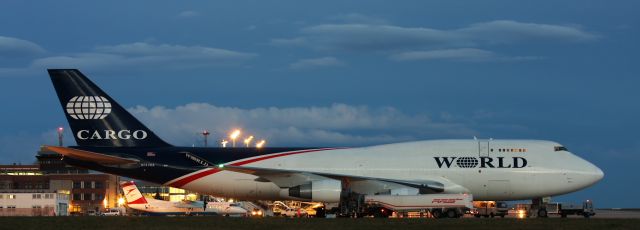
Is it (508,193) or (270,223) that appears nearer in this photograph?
(270,223)

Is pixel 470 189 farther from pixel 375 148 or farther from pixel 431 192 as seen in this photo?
pixel 375 148

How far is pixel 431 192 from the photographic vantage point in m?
55.7

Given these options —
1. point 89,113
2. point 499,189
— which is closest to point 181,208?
point 89,113

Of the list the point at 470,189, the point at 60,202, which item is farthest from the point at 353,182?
the point at 60,202

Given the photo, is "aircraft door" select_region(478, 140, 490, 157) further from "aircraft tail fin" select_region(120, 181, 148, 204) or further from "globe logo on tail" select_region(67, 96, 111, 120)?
"aircraft tail fin" select_region(120, 181, 148, 204)

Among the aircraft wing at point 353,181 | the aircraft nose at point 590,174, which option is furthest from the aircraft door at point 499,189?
the aircraft nose at point 590,174

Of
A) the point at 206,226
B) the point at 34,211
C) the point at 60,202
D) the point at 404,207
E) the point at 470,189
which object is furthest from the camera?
the point at 60,202

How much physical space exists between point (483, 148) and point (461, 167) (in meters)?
1.81

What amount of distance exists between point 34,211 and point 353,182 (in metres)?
40.4

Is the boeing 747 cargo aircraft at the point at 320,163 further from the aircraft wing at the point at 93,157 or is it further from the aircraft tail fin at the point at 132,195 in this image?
the aircraft tail fin at the point at 132,195

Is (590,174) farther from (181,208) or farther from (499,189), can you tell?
(181,208)

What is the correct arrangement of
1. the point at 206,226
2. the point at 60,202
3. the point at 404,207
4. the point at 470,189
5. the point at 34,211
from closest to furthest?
the point at 206,226 < the point at 404,207 < the point at 470,189 < the point at 34,211 < the point at 60,202

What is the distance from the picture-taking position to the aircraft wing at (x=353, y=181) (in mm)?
54375

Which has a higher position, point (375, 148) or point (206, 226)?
point (375, 148)
